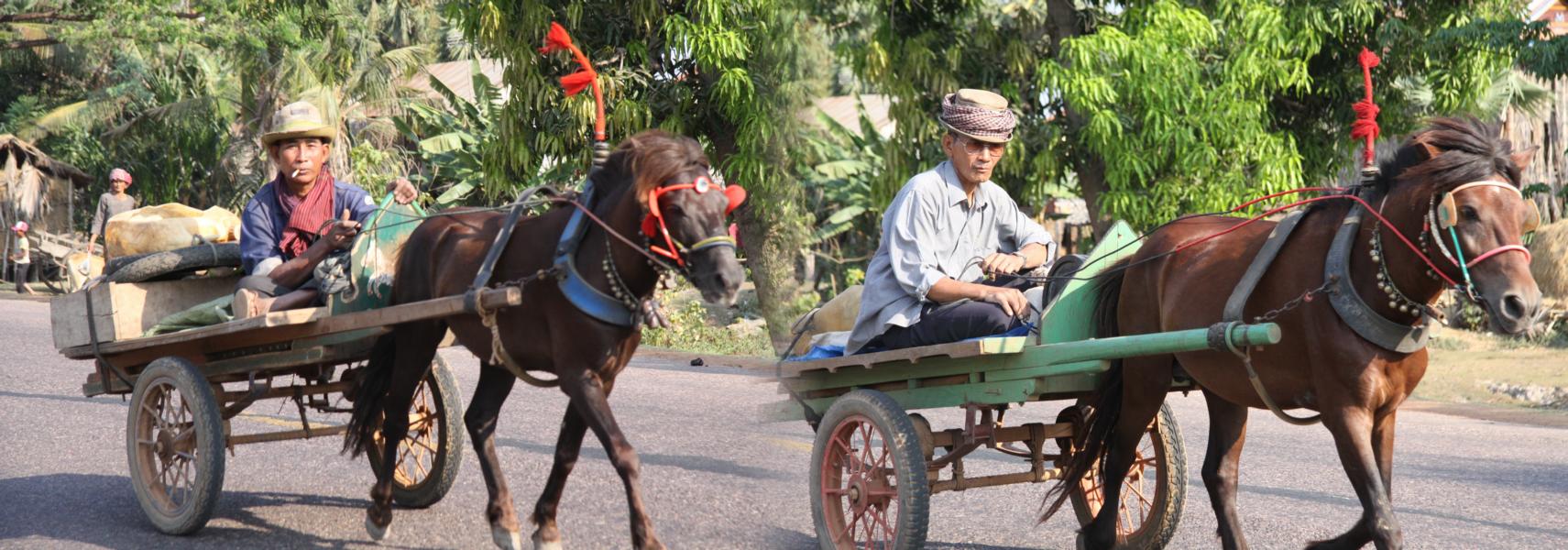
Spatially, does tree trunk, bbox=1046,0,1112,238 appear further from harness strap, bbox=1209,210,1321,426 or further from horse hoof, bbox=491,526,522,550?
horse hoof, bbox=491,526,522,550

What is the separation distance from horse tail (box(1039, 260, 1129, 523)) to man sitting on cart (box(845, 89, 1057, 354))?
319 mm

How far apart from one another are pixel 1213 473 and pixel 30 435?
7154 mm

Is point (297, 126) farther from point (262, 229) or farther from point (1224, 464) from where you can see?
point (1224, 464)

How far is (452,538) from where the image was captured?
6.00 m

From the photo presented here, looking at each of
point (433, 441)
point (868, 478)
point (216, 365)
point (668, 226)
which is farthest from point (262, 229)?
point (868, 478)

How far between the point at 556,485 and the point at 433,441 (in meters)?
1.70

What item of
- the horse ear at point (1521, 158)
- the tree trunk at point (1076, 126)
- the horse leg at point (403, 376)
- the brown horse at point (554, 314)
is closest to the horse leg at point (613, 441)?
the brown horse at point (554, 314)

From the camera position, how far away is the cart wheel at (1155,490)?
5.64 meters

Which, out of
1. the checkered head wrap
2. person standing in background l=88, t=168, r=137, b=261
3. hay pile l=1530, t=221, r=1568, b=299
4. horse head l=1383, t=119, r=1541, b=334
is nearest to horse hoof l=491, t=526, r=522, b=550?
the checkered head wrap

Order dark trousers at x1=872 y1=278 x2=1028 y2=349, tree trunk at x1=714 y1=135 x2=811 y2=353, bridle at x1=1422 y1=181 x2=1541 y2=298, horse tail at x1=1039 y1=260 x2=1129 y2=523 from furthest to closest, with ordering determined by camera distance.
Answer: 1. tree trunk at x1=714 y1=135 x2=811 y2=353
2. horse tail at x1=1039 y1=260 x2=1129 y2=523
3. dark trousers at x1=872 y1=278 x2=1028 y2=349
4. bridle at x1=1422 y1=181 x2=1541 y2=298

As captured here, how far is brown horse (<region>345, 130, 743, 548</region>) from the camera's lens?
4855mm

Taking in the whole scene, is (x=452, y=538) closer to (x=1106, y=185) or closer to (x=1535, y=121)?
(x=1106, y=185)

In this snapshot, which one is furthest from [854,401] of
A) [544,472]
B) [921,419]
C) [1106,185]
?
[1106,185]

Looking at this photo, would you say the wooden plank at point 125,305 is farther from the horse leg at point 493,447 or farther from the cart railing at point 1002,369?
the cart railing at point 1002,369
